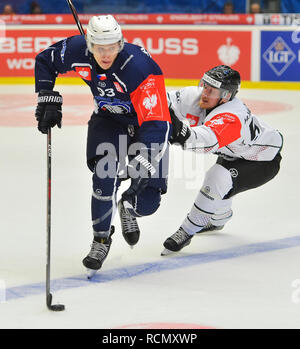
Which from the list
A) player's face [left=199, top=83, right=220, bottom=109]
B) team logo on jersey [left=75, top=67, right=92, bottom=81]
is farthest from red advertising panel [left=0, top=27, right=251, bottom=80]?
team logo on jersey [left=75, top=67, right=92, bottom=81]

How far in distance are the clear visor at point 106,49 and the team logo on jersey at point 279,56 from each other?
24.8ft

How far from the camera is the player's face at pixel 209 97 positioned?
14.8 ft

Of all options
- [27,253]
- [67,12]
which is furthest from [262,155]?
[67,12]

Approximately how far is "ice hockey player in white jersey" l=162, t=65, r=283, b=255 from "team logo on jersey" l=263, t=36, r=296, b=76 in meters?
6.52

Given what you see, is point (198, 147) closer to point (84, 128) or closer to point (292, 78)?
point (84, 128)

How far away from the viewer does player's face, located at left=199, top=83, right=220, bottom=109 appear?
4.50 m

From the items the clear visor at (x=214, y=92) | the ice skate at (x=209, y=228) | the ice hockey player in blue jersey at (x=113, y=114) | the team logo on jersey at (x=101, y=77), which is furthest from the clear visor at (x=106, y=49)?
the ice skate at (x=209, y=228)

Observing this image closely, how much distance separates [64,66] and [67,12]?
1020 cm

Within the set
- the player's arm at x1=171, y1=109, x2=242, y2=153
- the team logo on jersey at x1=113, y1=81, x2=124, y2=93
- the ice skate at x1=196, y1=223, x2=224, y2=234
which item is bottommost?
the ice skate at x1=196, y1=223, x2=224, y2=234

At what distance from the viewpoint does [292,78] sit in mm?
11211

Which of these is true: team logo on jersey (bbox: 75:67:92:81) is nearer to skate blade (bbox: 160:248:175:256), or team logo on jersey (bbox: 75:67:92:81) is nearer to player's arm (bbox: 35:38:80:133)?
player's arm (bbox: 35:38:80:133)

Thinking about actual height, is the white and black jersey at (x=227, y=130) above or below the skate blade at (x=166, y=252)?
above

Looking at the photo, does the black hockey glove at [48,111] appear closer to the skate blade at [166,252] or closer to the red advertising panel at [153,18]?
the skate blade at [166,252]

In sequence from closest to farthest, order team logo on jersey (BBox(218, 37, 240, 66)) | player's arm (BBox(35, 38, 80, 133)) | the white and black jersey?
player's arm (BBox(35, 38, 80, 133)) < the white and black jersey < team logo on jersey (BBox(218, 37, 240, 66))
